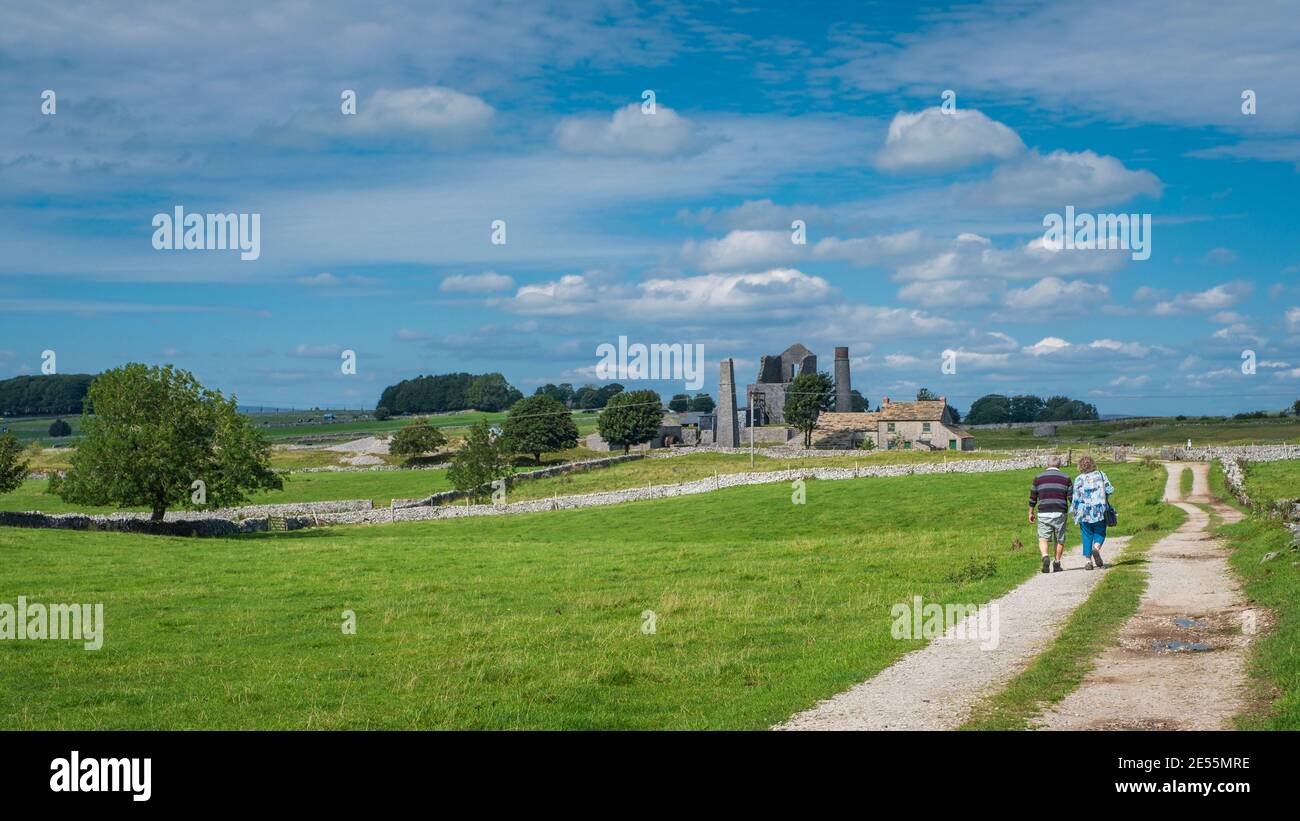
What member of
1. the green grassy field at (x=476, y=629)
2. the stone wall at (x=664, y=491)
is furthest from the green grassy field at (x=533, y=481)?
the green grassy field at (x=476, y=629)

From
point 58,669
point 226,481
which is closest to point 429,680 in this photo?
point 58,669

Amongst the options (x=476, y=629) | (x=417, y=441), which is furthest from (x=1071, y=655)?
(x=417, y=441)

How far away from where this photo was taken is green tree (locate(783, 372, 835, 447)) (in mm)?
125250

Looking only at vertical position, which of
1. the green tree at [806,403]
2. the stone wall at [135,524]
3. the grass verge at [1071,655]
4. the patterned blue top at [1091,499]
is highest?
the green tree at [806,403]

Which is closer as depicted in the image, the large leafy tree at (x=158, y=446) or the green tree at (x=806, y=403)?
the large leafy tree at (x=158, y=446)

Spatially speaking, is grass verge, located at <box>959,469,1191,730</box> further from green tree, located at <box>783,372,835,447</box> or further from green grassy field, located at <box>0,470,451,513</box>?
green tree, located at <box>783,372,835,447</box>

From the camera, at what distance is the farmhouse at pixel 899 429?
11012 cm

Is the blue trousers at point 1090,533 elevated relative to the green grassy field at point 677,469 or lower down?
elevated

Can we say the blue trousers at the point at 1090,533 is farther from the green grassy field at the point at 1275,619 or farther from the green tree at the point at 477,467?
the green tree at the point at 477,467

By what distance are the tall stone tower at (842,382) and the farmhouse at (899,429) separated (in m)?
13.1

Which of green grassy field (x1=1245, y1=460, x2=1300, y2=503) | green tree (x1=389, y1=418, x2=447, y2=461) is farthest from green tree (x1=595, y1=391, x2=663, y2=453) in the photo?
green grassy field (x1=1245, y1=460, x2=1300, y2=503)

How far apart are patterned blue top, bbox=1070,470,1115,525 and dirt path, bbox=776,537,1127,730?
3.61 metres
